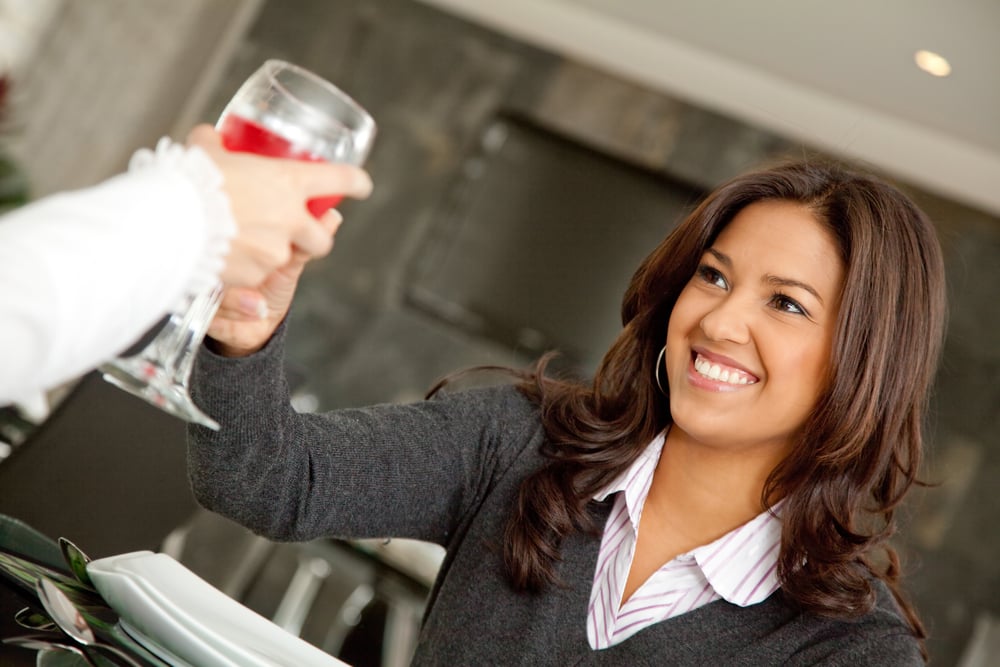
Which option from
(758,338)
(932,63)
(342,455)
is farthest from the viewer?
(932,63)

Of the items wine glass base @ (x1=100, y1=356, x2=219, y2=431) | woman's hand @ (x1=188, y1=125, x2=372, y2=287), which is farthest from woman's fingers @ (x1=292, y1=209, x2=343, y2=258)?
wine glass base @ (x1=100, y1=356, x2=219, y2=431)

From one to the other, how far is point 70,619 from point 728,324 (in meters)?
0.92

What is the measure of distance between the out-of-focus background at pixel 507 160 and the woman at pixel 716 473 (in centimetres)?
199

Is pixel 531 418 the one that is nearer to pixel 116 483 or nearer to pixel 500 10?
pixel 116 483

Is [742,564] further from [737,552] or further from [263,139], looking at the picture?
[263,139]

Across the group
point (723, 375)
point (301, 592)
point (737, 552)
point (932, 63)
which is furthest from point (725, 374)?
point (301, 592)

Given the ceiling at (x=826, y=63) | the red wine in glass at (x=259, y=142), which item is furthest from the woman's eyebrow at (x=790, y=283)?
the ceiling at (x=826, y=63)

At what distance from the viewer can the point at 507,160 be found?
14.6 feet

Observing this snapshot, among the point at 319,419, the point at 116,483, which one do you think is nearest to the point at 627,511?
the point at 319,419

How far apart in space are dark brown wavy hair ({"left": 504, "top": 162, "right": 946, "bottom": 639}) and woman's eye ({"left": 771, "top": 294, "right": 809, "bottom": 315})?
0.06 metres

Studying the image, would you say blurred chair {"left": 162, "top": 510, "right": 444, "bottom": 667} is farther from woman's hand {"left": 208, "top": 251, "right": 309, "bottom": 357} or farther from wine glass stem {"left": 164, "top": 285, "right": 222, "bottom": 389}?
wine glass stem {"left": 164, "top": 285, "right": 222, "bottom": 389}

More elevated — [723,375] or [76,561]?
[723,375]

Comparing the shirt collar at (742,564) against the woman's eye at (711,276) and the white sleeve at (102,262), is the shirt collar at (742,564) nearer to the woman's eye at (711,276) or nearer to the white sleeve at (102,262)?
the woman's eye at (711,276)

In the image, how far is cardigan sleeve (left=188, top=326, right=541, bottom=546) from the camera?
110cm
